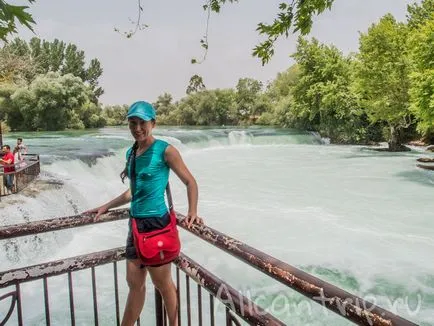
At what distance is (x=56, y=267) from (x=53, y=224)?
0.84 ft

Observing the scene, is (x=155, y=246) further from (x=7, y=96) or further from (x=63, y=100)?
(x=7, y=96)

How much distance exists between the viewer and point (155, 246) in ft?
7.57

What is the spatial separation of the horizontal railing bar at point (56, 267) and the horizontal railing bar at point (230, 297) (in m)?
0.47

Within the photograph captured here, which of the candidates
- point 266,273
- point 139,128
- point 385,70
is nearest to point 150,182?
point 139,128

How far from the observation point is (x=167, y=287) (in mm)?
2449

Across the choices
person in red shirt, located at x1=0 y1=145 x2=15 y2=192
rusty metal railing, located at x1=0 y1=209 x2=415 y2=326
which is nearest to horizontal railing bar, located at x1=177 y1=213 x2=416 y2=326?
rusty metal railing, located at x1=0 y1=209 x2=415 y2=326

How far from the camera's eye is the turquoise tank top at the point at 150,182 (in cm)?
242

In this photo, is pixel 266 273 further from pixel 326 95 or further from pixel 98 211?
pixel 326 95

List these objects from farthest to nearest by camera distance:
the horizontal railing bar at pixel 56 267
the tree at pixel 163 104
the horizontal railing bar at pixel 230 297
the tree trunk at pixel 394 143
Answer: the tree at pixel 163 104 → the tree trunk at pixel 394 143 → the horizontal railing bar at pixel 56 267 → the horizontal railing bar at pixel 230 297

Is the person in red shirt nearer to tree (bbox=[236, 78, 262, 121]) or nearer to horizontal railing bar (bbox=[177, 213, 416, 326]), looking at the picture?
horizontal railing bar (bbox=[177, 213, 416, 326])

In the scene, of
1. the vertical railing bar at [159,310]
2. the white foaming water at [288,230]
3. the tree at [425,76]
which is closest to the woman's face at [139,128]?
the vertical railing bar at [159,310]

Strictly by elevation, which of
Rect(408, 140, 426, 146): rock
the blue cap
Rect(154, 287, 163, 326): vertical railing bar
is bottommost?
Rect(408, 140, 426, 146): rock

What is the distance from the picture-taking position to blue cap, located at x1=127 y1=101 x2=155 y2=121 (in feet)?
7.97

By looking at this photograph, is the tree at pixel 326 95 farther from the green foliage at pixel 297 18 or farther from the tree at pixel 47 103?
the green foliage at pixel 297 18
